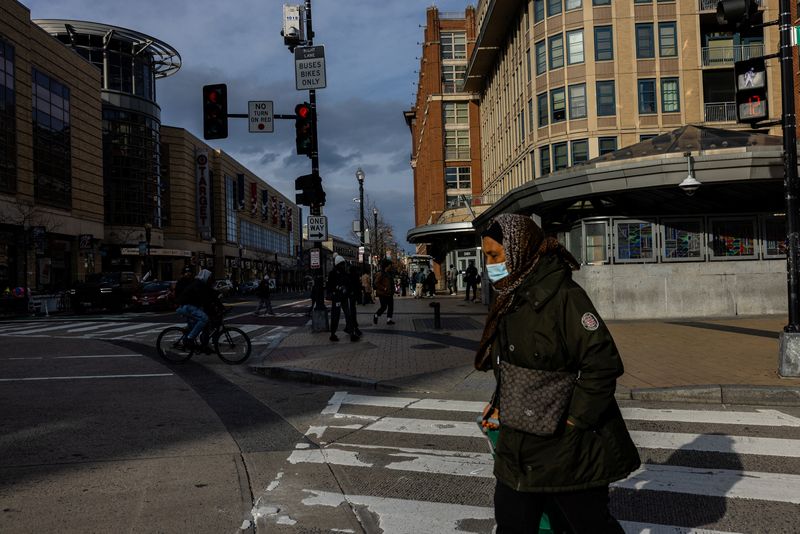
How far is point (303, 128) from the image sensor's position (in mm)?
15898

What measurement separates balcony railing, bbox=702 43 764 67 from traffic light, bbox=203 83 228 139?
29900 mm

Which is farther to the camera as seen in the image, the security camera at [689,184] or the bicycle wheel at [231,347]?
the security camera at [689,184]

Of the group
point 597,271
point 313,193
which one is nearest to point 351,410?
point 313,193

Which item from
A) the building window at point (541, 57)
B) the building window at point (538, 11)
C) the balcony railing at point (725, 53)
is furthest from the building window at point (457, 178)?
the balcony railing at point (725, 53)

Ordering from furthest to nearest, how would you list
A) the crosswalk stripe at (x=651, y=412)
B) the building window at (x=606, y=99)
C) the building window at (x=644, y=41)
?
1. the building window at (x=606, y=99)
2. the building window at (x=644, y=41)
3. the crosswalk stripe at (x=651, y=412)

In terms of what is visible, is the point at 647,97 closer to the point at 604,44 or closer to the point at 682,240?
the point at 604,44

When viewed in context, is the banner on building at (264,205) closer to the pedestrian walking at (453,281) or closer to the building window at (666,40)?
the pedestrian walking at (453,281)

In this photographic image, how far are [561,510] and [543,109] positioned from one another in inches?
1435

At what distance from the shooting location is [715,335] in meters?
12.4

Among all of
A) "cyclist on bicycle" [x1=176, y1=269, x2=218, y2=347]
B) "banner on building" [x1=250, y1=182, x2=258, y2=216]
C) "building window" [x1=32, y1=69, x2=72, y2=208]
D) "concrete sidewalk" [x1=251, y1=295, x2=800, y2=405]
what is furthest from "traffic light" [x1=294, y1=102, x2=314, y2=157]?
"banner on building" [x1=250, y1=182, x2=258, y2=216]

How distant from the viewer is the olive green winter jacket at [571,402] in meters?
2.43

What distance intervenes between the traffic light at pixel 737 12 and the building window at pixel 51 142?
139 feet

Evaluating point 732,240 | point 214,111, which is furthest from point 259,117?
point 732,240

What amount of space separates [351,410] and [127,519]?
355 cm
